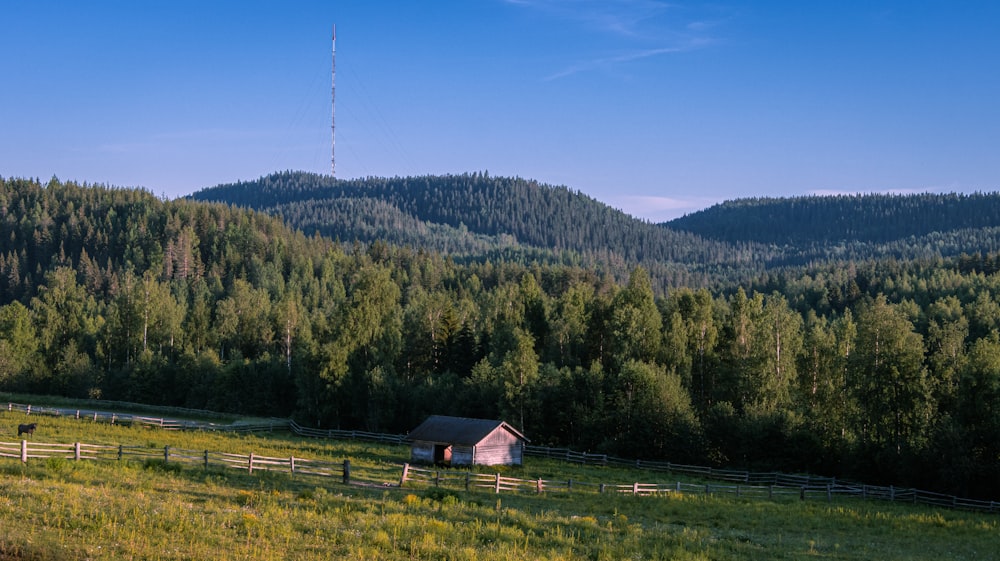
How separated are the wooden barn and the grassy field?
7.20 metres

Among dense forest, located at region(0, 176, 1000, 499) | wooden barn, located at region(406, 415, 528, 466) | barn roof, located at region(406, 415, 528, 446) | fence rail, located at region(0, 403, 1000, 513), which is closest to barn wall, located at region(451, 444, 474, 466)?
wooden barn, located at region(406, 415, 528, 466)

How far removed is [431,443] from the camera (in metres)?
51.8

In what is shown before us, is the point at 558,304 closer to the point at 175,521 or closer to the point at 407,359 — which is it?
the point at 407,359

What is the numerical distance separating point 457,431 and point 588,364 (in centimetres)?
2595

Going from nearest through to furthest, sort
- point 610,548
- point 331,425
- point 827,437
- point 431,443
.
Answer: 1. point 610,548
2. point 431,443
3. point 827,437
4. point 331,425

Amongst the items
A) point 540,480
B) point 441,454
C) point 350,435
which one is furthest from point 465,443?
point 350,435

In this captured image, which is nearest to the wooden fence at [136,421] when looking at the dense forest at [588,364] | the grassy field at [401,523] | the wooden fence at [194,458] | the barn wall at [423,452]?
the dense forest at [588,364]

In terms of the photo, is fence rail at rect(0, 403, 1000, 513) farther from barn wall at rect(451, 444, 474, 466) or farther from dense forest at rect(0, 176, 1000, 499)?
barn wall at rect(451, 444, 474, 466)

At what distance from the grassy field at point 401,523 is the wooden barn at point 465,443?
720 cm

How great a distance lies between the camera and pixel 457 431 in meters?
52.0

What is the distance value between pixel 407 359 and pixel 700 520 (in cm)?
5167

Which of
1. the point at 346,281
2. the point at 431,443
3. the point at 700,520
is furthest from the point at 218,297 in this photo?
the point at 700,520

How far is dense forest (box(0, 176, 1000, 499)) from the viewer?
172 ft

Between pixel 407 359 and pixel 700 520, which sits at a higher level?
pixel 407 359
